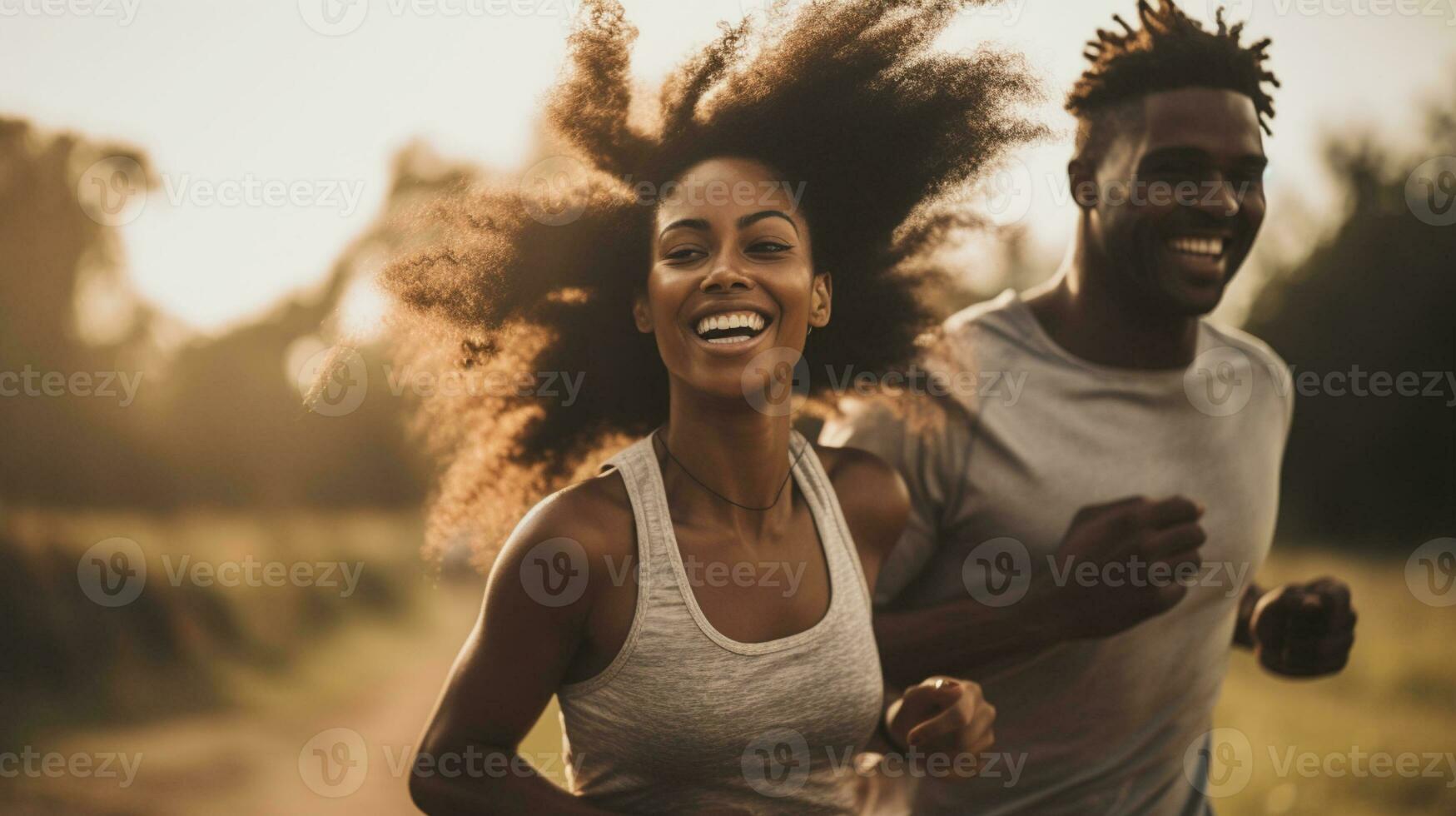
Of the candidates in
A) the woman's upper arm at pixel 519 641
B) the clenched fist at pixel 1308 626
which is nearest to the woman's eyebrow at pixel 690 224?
the woman's upper arm at pixel 519 641

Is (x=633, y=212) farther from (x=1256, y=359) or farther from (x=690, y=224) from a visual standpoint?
(x=1256, y=359)

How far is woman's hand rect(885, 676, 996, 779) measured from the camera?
224cm

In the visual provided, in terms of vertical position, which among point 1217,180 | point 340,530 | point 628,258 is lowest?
point 1217,180

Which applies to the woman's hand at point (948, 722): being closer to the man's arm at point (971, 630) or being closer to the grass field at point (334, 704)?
the man's arm at point (971, 630)

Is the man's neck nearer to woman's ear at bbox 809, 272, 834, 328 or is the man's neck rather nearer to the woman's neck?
woman's ear at bbox 809, 272, 834, 328

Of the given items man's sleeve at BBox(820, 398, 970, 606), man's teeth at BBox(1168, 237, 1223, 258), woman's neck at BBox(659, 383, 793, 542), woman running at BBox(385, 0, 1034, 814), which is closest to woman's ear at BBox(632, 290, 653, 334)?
woman running at BBox(385, 0, 1034, 814)

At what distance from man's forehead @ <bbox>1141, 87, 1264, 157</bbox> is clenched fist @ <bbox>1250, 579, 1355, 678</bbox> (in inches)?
39.3

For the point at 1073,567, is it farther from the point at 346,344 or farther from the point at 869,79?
the point at 346,344

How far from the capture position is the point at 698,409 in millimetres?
2283

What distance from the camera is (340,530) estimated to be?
13.3 m

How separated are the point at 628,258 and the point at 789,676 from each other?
834 millimetres

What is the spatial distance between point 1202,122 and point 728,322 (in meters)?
1.26

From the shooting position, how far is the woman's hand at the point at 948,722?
2236 millimetres

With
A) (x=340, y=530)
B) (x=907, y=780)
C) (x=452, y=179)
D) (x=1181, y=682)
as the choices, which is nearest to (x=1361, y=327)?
(x=1181, y=682)
